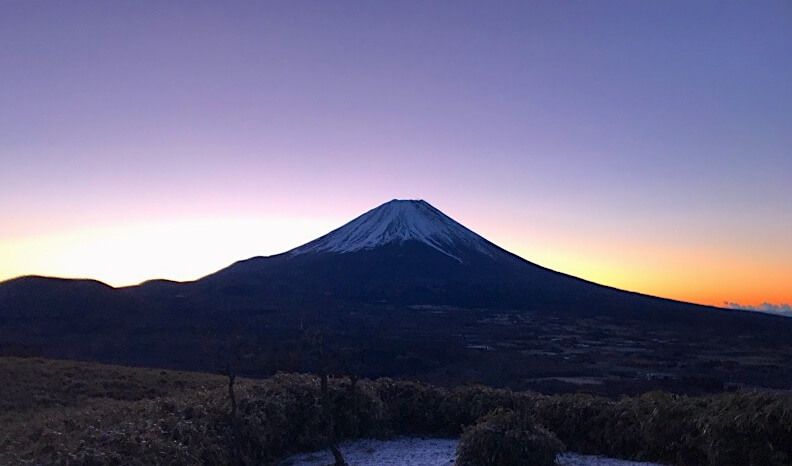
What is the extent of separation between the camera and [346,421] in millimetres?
10977

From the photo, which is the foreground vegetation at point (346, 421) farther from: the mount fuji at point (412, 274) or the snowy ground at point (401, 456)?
the mount fuji at point (412, 274)

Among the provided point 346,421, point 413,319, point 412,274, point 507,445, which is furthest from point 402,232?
point 507,445

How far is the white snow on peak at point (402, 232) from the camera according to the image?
67.0m

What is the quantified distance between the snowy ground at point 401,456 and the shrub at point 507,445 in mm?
679

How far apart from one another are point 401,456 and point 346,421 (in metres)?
1.33

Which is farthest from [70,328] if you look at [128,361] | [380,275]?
[380,275]

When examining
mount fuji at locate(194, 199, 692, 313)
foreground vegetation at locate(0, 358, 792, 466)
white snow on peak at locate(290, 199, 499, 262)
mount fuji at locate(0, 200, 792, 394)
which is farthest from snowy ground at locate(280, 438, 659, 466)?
white snow on peak at locate(290, 199, 499, 262)

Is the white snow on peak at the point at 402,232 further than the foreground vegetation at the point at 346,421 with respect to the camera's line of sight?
Yes

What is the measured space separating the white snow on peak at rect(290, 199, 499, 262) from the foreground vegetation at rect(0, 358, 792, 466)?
52018 millimetres

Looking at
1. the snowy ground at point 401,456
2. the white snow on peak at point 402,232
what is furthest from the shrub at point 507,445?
the white snow on peak at point 402,232

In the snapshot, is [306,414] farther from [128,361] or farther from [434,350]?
[434,350]

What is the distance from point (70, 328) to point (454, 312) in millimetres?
22823

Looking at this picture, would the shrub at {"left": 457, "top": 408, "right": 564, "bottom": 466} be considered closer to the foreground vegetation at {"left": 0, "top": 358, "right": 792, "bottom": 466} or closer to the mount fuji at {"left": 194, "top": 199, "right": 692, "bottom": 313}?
the foreground vegetation at {"left": 0, "top": 358, "right": 792, "bottom": 466}

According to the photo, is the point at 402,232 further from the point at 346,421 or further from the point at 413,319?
the point at 346,421
